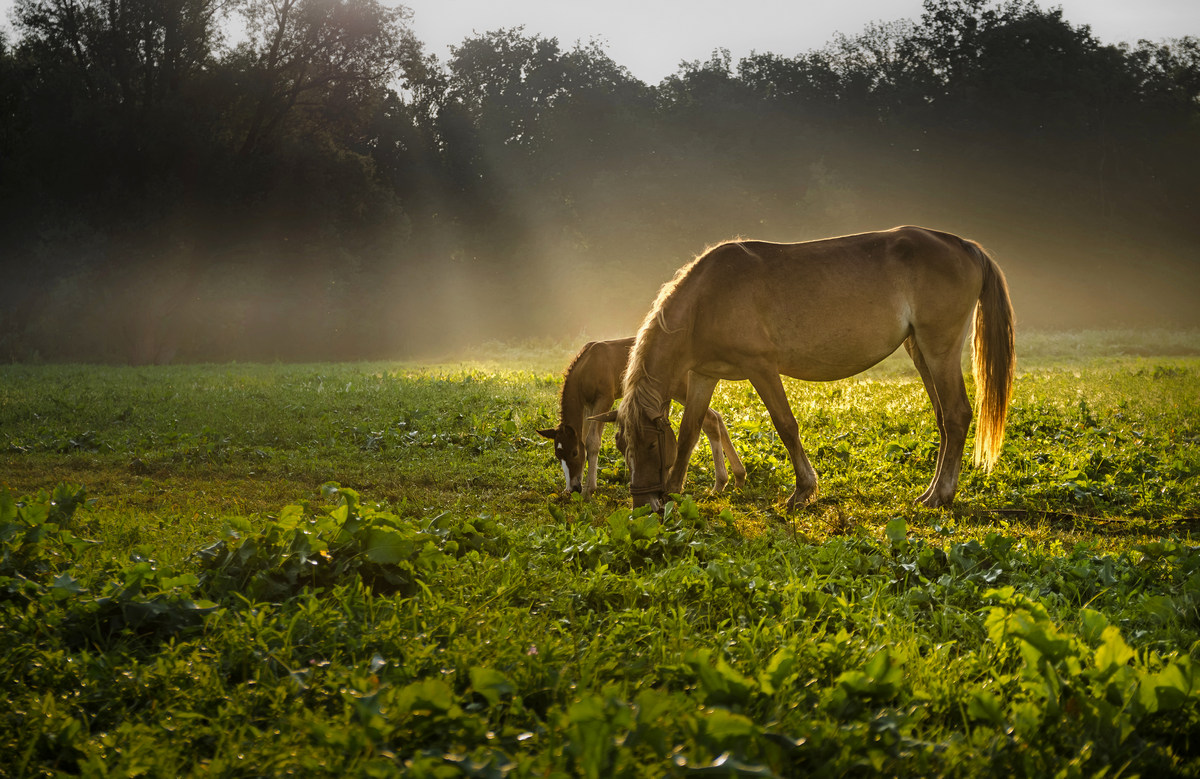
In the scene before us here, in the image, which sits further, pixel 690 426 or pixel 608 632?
pixel 690 426

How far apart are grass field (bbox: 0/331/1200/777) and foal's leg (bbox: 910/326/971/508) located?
9.2 inches

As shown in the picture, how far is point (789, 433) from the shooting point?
7289 mm

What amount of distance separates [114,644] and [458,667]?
60.7 inches

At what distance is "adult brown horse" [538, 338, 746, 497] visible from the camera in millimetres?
8008

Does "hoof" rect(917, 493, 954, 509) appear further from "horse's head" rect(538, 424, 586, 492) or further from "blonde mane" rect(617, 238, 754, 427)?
"horse's head" rect(538, 424, 586, 492)

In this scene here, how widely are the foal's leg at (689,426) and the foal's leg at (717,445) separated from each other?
53 centimetres

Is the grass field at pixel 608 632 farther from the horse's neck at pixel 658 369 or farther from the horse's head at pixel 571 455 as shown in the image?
the horse's neck at pixel 658 369

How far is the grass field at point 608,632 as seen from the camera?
8.41ft

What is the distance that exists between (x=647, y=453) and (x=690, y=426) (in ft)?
3.18

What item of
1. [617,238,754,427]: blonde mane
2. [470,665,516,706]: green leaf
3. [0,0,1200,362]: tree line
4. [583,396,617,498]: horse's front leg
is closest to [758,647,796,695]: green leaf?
[470,665,516,706]: green leaf

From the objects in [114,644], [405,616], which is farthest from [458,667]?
[114,644]

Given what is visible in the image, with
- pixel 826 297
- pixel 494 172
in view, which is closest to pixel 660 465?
pixel 826 297

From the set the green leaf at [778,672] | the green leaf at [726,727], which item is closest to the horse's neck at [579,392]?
the green leaf at [778,672]

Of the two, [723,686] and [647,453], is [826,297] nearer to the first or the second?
[647,453]
